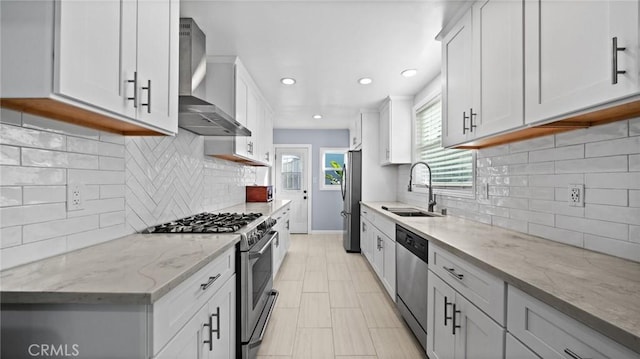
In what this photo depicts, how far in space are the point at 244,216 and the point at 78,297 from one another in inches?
67.4

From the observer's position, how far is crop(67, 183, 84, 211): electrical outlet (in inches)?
→ 49.3

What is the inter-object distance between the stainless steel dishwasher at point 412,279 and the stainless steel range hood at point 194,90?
1.62 meters

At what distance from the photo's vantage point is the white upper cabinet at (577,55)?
94cm

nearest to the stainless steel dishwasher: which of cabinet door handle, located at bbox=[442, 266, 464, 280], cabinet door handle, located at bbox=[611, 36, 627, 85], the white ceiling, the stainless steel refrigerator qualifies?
cabinet door handle, located at bbox=[442, 266, 464, 280]

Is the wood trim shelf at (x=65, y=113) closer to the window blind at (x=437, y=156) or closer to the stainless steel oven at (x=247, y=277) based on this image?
the stainless steel oven at (x=247, y=277)

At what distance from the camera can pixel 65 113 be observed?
43.5 inches

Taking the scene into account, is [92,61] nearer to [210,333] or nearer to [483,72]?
[210,333]

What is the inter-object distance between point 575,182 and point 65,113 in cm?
227

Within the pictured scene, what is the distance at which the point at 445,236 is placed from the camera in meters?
1.73

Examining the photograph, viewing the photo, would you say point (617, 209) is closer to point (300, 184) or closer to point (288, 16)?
point (288, 16)

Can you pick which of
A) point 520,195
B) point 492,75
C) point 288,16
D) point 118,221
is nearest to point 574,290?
point 520,195

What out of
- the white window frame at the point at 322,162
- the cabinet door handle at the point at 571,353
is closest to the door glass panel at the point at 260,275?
the cabinet door handle at the point at 571,353

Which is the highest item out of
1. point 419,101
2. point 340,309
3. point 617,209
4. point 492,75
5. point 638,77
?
point 419,101

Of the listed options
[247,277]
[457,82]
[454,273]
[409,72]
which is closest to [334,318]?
[247,277]
